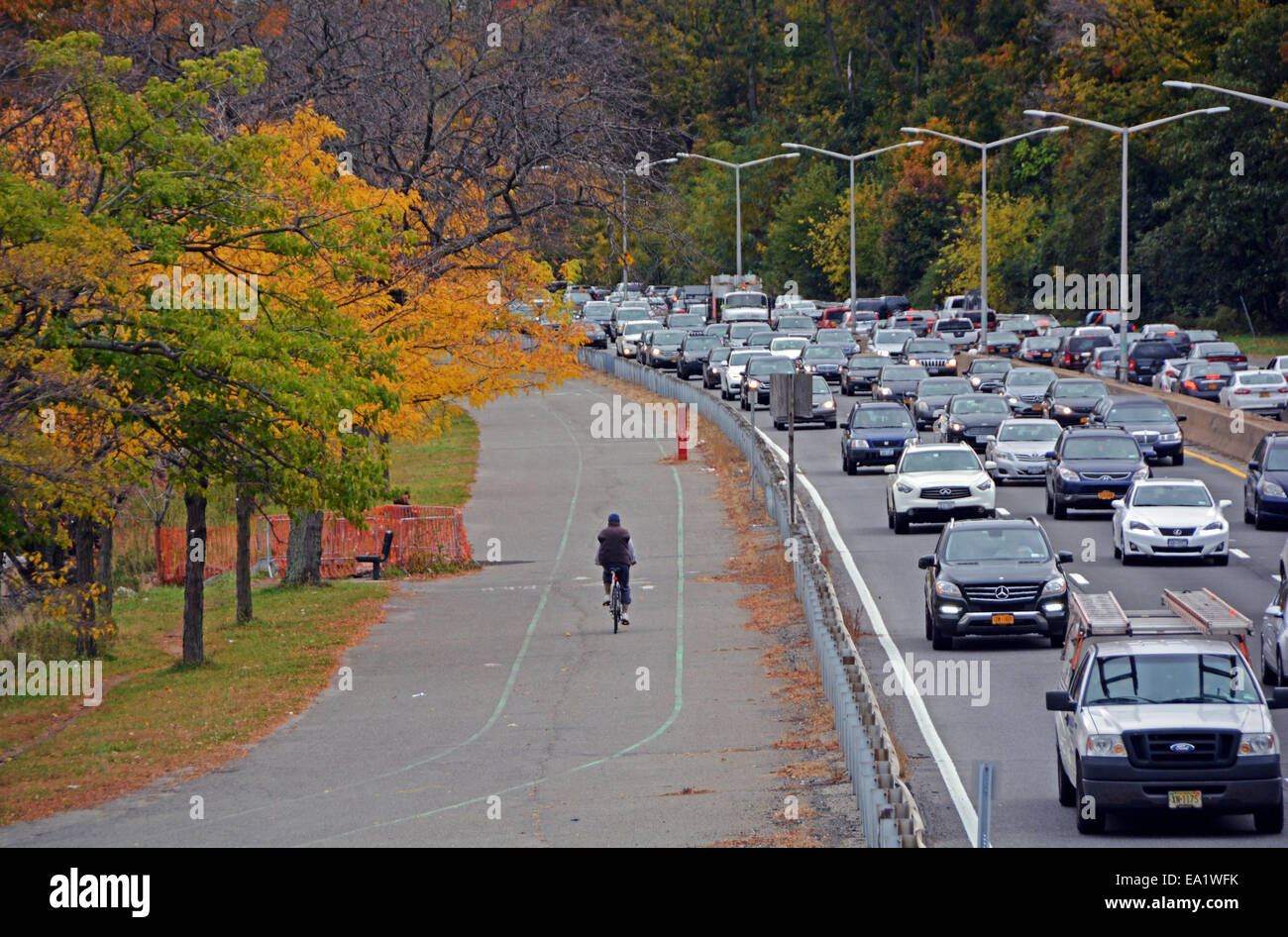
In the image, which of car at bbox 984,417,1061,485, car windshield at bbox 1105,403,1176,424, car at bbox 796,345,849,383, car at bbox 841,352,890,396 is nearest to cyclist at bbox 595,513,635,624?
car at bbox 984,417,1061,485

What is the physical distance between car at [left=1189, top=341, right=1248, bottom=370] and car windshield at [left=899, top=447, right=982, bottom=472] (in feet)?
79.5

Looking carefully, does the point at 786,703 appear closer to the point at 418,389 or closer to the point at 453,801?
the point at 453,801

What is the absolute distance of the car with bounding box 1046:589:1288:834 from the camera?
531 inches

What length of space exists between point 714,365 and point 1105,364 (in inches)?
536

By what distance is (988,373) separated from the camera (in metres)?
55.7

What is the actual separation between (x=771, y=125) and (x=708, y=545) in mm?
92156

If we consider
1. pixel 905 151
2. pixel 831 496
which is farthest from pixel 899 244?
pixel 831 496

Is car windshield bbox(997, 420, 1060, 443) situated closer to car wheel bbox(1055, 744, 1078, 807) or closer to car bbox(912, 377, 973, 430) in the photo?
car bbox(912, 377, 973, 430)

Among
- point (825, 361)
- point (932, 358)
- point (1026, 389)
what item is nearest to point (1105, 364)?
point (932, 358)

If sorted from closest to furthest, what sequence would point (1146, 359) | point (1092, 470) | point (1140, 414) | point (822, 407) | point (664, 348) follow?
1. point (1092, 470)
2. point (1140, 414)
3. point (822, 407)
4. point (1146, 359)
5. point (664, 348)

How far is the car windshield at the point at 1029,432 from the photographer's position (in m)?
39.3

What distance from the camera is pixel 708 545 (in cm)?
3675

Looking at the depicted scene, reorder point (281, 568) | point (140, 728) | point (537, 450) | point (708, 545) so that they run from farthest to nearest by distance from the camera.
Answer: point (537, 450) < point (281, 568) < point (708, 545) < point (140, 728)

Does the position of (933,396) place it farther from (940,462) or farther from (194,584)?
(194,584)
